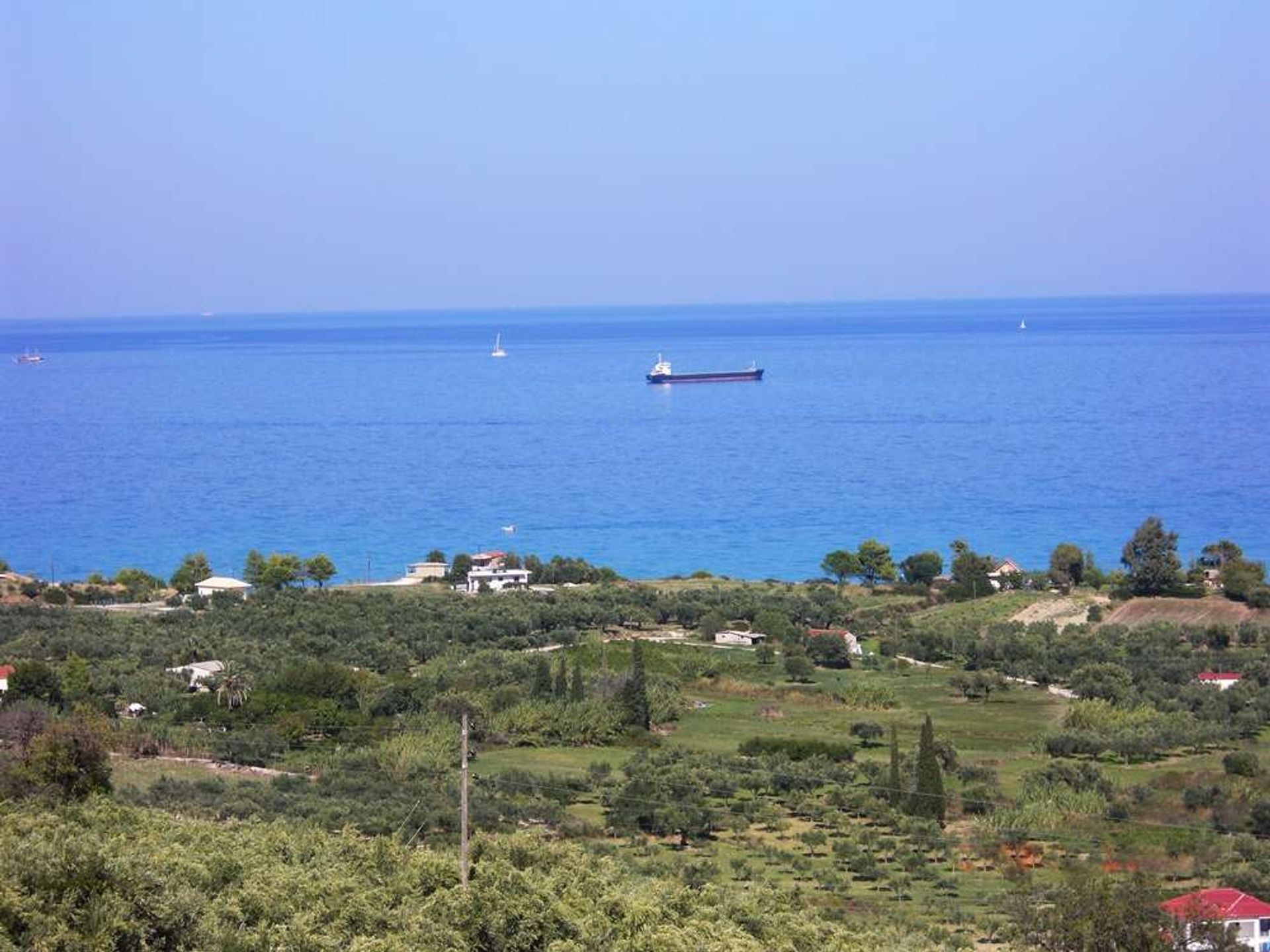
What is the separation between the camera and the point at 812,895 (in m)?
18.7

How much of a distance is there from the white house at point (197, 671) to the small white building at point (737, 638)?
11.4 m

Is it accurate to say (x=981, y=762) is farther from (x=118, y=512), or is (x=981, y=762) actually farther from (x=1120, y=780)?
(x=118, y=512)

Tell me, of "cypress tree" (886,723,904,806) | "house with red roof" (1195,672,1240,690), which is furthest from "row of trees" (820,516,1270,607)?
"cypress tree" (886,723,904,806)

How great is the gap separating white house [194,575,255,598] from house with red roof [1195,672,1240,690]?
77.6ft

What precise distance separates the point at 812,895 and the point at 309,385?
115922mm

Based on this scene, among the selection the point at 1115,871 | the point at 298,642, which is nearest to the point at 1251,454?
the point at 298,642

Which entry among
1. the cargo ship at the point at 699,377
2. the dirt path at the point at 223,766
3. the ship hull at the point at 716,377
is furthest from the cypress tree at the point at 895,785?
the ship hull at the point at 716,377

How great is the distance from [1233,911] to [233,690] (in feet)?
59.0

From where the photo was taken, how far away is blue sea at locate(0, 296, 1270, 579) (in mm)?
60312

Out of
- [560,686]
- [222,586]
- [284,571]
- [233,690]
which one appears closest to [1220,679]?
[560,686]

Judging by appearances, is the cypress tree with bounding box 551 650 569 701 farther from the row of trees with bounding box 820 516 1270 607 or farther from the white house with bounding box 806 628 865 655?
the row of trees with bounding box 820 516 1270 607

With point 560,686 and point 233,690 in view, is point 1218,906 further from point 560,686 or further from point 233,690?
point 233,690

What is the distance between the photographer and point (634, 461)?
→ 8406cm

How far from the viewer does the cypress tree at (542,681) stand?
2992cm
